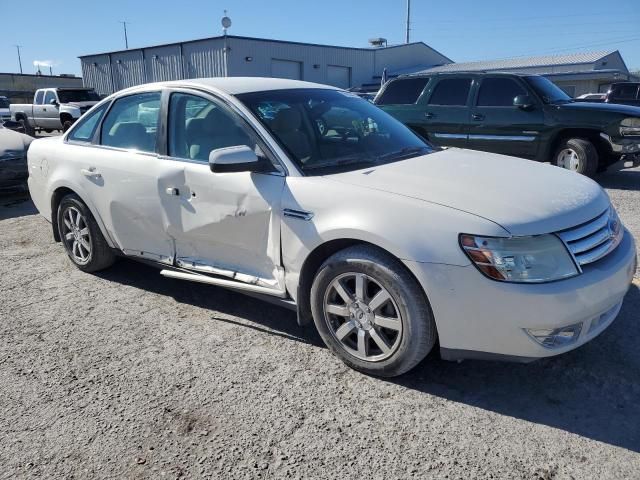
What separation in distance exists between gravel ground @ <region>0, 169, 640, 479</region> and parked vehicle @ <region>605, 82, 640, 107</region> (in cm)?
1745

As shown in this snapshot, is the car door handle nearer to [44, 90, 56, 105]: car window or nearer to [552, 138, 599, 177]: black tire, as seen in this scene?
[552, 138, 599, 177]: black tire

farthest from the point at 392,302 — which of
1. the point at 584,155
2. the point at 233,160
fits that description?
the point at 584,155

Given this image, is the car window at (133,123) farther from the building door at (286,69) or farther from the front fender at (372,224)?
the building door at (286,69)

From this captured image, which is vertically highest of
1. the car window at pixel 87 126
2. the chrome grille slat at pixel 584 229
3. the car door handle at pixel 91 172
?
the car window at pixel 87 126

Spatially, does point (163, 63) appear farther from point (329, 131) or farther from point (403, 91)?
point (329, 131)

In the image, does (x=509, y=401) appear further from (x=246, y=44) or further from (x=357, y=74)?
(x=357, y=74)

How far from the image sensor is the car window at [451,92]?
895 cm

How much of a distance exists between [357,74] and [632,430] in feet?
121

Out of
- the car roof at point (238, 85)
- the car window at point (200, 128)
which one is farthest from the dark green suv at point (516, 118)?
the car window at point (200, 128)

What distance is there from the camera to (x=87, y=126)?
469cm

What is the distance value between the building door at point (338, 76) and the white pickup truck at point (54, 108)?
17.4 metres

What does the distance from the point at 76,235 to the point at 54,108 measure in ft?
61.0

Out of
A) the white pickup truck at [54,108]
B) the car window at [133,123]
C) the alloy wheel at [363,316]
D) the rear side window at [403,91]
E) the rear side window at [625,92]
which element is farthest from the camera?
the white pickup truck at [54,108]

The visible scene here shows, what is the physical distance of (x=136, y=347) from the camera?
3.46m
